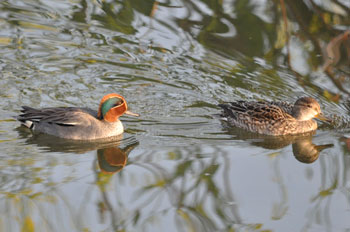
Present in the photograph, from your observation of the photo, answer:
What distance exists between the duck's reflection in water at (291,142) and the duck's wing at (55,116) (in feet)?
7.31

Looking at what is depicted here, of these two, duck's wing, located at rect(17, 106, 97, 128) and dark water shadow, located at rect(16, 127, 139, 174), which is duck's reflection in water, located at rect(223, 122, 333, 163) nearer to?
dark water shadow, located at rect(16, 127, 139, 174)

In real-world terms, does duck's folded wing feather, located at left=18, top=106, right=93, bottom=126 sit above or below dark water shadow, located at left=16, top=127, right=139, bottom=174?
above

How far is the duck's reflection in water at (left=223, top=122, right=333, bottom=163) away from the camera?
9.42m

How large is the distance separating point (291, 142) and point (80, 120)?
3103mm

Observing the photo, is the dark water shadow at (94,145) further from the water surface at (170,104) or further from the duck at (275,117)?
the duck at (275,117)

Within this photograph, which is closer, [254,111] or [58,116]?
[58,116]

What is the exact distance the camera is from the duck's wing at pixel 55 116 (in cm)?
1003

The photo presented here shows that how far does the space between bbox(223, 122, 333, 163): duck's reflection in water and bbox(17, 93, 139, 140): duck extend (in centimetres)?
161

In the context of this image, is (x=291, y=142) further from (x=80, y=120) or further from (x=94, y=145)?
(x=80, y=120)

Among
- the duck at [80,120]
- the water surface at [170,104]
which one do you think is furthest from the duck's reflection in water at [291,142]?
the duck at [80,120]

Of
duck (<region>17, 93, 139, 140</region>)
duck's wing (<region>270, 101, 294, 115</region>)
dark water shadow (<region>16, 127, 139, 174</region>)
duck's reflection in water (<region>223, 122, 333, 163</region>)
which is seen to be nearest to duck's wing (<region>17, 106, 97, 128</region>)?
duck (<region>17, 93, 139, 140</region>)

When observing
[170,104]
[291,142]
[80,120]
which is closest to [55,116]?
[80,120]

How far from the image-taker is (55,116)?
10070 millimetres

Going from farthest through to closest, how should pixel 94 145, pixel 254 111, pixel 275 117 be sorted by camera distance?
pixel 254 111
pixel 275 117
pixel 94 145
